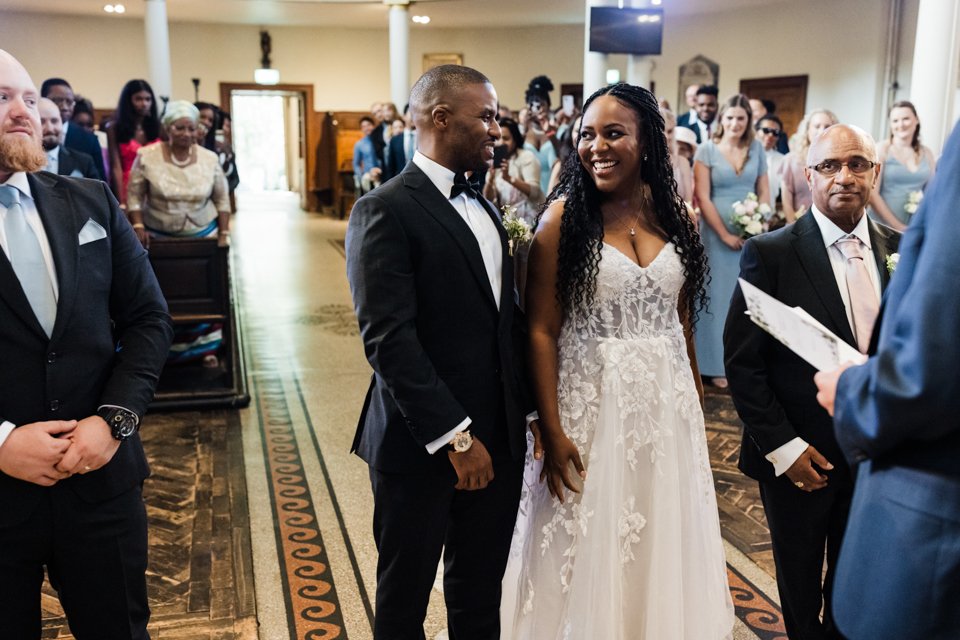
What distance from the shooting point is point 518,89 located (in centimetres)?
1850

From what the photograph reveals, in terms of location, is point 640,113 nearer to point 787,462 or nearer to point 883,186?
point 787,462

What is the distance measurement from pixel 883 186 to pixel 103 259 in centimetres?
549

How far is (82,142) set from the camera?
20.8 ft

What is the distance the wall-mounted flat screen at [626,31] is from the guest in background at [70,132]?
4.16 meters

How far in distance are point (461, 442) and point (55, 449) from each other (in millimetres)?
829

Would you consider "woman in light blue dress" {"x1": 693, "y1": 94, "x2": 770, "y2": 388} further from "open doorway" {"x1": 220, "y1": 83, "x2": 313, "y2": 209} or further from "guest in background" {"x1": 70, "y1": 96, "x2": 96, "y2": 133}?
"open doorway" {"x1": 220, "y1": 83, "x2": 313, "y2": 209}

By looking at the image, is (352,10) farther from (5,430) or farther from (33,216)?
(5,430)

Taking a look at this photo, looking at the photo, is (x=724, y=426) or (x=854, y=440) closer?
(x=854, y=440)

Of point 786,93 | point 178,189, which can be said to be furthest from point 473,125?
point 786,93

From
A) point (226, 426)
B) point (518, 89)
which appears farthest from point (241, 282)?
point (518, 89)

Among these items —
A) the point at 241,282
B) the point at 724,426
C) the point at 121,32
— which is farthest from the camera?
the point at 121,32

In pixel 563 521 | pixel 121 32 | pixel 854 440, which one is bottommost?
pixel 563 521

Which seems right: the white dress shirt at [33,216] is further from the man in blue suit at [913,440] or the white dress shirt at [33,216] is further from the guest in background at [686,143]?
the guest in background at [686,143]

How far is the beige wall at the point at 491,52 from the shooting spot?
13.4m
